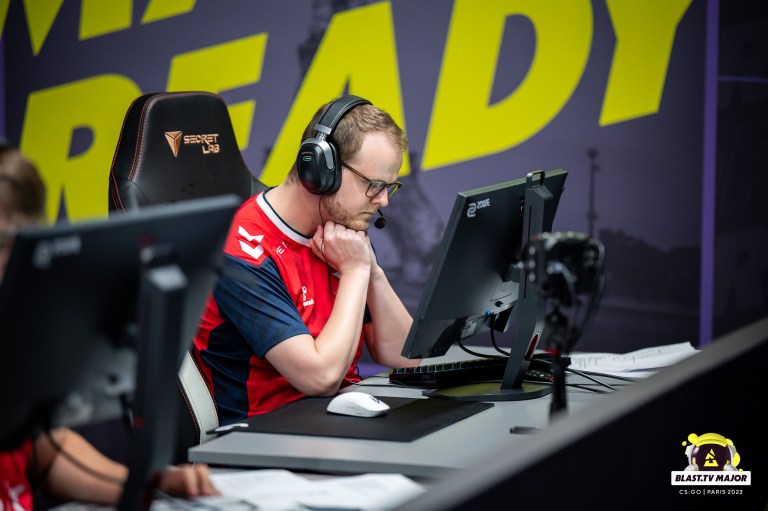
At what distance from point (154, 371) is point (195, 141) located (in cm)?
133

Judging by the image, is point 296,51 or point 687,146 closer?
point 687,146

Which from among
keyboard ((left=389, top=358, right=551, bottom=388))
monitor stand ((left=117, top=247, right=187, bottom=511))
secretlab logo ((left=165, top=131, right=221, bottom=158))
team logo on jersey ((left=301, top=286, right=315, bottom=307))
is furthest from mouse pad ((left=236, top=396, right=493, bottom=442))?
secretlab logo ((left=165, top=131, right=221, bottom=158))

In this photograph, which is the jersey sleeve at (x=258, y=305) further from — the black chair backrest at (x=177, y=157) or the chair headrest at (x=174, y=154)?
the chair headrest at (x=174, y=154)

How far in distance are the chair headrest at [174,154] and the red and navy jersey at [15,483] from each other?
85 centimetres

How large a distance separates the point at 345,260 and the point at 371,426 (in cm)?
49

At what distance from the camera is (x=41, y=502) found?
4.45ft

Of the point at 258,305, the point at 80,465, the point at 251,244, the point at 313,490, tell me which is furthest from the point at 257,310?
the point at 80,465

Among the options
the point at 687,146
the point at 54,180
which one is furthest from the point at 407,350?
the point at 54,180

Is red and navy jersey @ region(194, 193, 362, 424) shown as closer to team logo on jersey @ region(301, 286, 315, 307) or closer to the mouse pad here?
team logo on jersey @ region(301, 286, 315, 307)

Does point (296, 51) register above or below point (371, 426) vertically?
above

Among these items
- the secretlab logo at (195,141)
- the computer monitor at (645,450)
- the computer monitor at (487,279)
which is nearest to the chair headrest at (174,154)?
the secretlab logo at (195,141)

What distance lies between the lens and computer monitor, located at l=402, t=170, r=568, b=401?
5.58 ft

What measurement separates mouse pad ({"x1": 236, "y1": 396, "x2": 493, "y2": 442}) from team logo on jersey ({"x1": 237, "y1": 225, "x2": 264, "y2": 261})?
0.33 metres

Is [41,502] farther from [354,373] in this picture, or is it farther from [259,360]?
[354,373]
